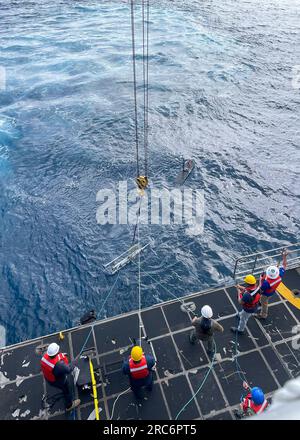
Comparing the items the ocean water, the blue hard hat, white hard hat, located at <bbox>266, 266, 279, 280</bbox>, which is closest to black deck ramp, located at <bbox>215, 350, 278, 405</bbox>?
the blue hard hat

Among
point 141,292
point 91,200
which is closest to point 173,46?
point 91,200

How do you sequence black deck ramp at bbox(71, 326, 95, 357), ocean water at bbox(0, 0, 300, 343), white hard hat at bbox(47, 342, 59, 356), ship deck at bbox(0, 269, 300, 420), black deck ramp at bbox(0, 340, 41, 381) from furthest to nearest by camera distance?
ocean water at bbox(0, 0, 300, 343)
black deck ramp at bbox(71, 326, 95, 357)
black deck ramp at bbox(0, 340, 41, 381)
ship deck at bbox(0, 269, 300, 420)
white hard hat at bbox(47, 342, 59, 356)

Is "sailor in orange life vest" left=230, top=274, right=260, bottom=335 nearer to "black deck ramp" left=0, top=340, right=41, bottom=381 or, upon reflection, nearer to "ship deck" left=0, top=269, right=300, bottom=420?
"ship deck" left=0, top=269, right=300, bottom=420

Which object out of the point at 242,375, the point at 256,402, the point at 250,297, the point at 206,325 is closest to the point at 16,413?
the point at 206,325

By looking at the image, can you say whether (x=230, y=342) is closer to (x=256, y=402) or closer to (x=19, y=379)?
(x=256, y=402)

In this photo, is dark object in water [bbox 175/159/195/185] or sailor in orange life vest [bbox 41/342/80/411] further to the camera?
dark object in water [bbox 175/159/195/185]

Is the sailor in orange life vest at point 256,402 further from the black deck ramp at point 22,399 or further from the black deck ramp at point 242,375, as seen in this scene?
the black deck ramp at point 22,399
